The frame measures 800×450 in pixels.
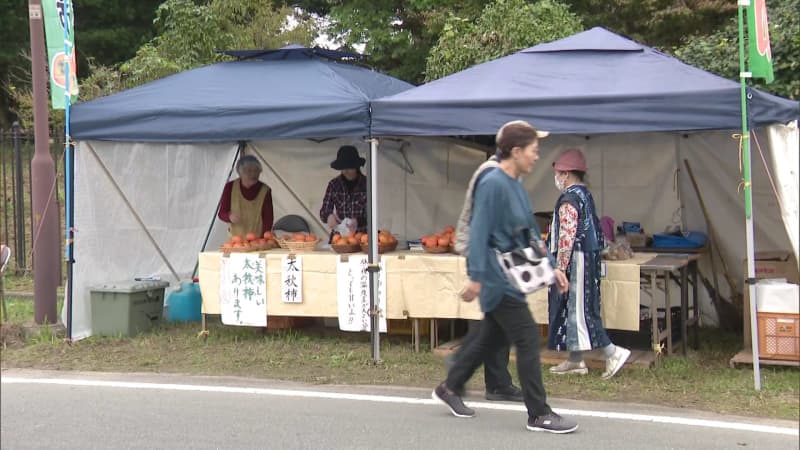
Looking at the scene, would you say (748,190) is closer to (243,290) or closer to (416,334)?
(416,334)

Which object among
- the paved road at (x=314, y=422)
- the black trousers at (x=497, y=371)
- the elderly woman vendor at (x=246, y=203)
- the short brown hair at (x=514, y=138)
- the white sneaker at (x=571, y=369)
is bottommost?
the paved road at (x=314, y=422)

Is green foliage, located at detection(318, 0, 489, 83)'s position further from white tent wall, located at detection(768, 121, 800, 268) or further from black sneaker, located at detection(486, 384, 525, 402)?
black sneaker, located at detection(486, 384, 525, 402)

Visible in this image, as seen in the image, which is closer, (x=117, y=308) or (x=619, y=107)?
(x=619, y=107)

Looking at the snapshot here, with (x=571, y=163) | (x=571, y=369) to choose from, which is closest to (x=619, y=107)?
(x=571, y=163)

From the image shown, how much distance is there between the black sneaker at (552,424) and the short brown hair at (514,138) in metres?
1.57

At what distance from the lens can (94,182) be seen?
329 inches

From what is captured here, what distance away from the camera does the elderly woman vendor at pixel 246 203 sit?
880 cm

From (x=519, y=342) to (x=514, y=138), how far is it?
1181mm

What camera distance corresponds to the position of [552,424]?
5109 millimetres

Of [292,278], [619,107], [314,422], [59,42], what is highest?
[59,42]

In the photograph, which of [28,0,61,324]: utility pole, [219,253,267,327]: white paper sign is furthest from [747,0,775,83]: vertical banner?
[28,0,61,324]: utility pole

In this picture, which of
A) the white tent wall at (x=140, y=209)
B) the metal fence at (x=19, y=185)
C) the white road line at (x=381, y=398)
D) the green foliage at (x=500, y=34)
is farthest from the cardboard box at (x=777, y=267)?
the metal fence at (x=19, y=185)

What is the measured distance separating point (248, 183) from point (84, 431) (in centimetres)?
394

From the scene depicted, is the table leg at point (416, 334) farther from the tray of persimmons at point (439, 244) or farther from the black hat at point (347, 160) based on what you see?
the black hat at point (347, 160)
